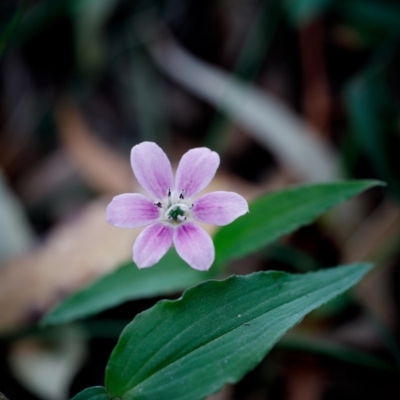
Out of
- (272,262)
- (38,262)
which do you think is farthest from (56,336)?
(272,262)

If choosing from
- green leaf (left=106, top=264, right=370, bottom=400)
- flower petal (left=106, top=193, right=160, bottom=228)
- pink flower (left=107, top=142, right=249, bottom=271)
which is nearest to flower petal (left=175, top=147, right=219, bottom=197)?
pink flower (left=107, top=142, right=249, bottom=271)

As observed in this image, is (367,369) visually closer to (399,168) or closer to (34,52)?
(399,168)

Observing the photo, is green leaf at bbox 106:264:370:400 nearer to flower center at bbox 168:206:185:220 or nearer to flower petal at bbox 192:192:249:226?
flower petal at bbox 192:192:249:226

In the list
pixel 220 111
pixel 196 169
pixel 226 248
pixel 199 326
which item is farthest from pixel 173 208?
pixel 220 111

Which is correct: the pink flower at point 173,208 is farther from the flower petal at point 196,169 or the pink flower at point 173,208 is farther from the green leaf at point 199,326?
the green leaf at point 199,326

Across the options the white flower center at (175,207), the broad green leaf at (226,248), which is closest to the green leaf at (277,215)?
the broad green leaf at (226,248)

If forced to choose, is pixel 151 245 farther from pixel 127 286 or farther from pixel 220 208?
pixel 127 286
